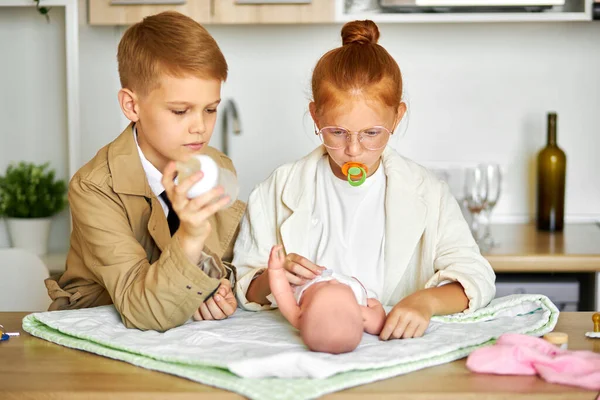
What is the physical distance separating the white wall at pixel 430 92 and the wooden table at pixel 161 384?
1.83 meters

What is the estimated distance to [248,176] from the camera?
3062 millimetres

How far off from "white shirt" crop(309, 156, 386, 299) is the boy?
209 mm

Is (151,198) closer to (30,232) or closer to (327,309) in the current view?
(327,309)

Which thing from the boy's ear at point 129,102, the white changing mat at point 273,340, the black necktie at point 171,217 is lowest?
the white changing mat at point 273,340

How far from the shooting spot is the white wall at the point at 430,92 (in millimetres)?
2969

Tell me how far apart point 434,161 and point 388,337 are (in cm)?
178

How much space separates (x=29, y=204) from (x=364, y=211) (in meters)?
1.57

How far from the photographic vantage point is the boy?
4.47 ft

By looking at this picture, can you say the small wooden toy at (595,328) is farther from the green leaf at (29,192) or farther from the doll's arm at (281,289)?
the green leaf at (29,192)

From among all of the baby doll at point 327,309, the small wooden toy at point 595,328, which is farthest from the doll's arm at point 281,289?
the small wooden toy at point 595,328

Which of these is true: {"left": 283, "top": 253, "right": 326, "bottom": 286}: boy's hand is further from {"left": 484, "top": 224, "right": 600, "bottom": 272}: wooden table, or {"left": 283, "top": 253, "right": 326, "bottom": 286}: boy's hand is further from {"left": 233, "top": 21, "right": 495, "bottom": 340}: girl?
{"left": 484, "top": 224, "right": 600, "bottom": 272}: wooden table

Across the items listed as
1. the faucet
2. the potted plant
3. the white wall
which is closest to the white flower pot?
the potted plant

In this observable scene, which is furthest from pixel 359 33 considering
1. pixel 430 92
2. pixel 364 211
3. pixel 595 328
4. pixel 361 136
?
pixel 430 92

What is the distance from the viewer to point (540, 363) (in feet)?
3.82
